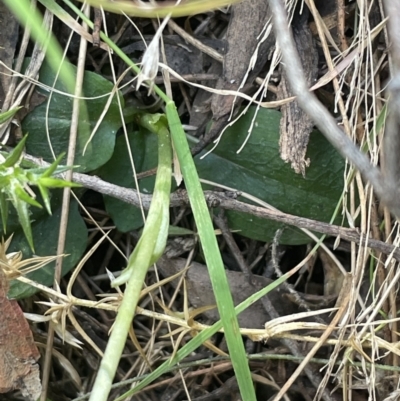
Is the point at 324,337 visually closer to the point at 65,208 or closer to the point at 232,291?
the point at 232,291

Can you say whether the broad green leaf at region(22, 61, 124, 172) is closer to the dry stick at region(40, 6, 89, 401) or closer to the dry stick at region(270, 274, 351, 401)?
the dry stick at region(40, 6, 89, 401)

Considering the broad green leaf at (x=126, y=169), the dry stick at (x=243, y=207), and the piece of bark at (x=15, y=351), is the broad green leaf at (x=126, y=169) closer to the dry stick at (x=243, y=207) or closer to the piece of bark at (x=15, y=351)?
the dry stick at (x=243, y=207)

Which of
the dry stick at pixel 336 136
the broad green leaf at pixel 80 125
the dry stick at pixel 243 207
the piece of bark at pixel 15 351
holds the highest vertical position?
the dry stick at pixel 336 136

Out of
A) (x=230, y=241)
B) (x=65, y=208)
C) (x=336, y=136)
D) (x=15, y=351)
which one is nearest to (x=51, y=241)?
(x=65, y=208)

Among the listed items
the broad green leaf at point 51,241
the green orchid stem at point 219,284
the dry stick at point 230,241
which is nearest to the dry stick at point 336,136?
the green orchid stem at point 219,284

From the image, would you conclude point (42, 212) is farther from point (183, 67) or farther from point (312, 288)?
point (312, 288)

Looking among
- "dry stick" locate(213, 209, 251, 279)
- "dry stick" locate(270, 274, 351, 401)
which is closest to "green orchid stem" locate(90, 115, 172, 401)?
"dry stick" locate(213, 209, 251, 279)
